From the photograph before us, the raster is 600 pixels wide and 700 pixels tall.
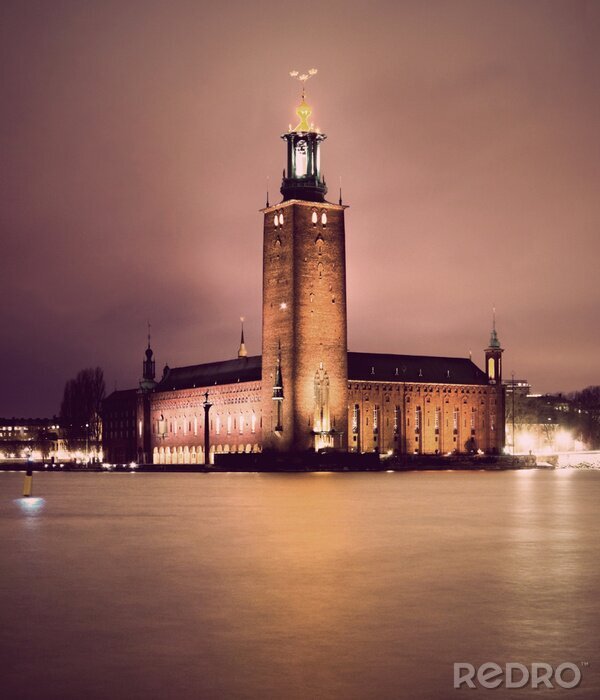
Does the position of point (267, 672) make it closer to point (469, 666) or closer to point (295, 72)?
point (469, 666)

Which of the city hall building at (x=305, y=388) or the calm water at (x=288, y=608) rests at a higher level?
the city hall building at (x=305, y=388)

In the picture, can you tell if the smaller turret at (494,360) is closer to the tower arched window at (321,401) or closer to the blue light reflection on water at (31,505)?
the tower arched window at (321,401)

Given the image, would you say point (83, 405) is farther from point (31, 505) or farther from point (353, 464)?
point (31, 505)

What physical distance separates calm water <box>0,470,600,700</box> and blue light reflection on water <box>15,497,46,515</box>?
592 centimetres

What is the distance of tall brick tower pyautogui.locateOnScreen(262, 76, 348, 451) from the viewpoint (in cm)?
8350

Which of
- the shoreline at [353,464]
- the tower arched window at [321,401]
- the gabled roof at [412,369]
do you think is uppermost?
the gabled roof at [412,369]

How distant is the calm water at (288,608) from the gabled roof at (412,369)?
270ft

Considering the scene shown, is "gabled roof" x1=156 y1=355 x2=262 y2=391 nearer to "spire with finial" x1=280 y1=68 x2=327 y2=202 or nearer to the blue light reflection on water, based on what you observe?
"spire with finial" x1=280 y1=68 x2=327 y2=202

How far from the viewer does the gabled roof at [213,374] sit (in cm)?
10419
